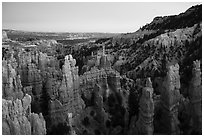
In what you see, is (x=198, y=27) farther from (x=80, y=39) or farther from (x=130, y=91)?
(x=80, y=39)

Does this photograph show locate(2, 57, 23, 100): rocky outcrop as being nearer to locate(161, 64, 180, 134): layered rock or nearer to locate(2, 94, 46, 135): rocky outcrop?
locate(2, 94, 46, 135): rocky outcrop

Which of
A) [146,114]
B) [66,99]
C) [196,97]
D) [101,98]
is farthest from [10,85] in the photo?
[196,97]

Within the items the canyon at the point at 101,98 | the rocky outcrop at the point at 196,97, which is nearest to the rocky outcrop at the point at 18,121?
the canyon at the point at 101,98

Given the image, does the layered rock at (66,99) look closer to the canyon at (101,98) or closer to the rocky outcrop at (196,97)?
the canyon at (101,98)

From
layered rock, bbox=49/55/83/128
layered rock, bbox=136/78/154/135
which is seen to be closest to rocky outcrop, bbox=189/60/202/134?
layered rock, bbox=136/78/154/135

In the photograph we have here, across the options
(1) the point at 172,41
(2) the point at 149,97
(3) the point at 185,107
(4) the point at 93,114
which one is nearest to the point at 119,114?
(4) the point at 93,114

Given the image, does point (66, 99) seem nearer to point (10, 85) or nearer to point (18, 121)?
point (10, 85)
